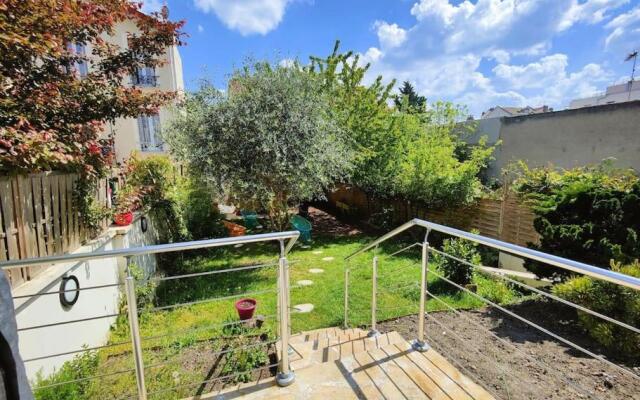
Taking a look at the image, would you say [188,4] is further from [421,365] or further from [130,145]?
[130,145]

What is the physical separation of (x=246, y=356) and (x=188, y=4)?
7134 millimetres

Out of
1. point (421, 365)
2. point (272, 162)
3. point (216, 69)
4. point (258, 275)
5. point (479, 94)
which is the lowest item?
point (258, 275)

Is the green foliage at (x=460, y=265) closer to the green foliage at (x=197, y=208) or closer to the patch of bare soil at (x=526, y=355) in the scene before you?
the patch of bare soil at (x=526, y=355)

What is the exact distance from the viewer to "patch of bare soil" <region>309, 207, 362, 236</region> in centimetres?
990

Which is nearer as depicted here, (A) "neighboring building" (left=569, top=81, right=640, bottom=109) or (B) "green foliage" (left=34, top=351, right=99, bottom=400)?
(B) "green foliage" (left=34, top=351, right=99, bottom=400)

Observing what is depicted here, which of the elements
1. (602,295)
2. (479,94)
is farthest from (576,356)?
(479,94)

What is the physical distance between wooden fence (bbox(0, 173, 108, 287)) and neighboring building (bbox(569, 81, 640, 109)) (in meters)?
23.0

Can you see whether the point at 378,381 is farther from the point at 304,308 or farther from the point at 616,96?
the point at 616,96

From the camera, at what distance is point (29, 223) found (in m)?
2.80

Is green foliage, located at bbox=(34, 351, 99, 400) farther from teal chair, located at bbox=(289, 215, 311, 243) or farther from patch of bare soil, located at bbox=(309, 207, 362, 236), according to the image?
patch of bare soil, located at bbox=(309, 207, 362, 236)

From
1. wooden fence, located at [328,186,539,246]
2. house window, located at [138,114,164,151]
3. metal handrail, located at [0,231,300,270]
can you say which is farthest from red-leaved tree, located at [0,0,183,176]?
house window, located at [138,114,164,151]

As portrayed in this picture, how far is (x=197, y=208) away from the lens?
7.58 metres

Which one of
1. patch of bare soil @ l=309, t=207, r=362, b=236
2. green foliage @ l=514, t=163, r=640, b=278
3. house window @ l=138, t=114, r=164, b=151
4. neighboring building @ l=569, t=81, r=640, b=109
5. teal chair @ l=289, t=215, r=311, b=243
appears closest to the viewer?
green foliage @ l=514, t=163, r=640, b=278

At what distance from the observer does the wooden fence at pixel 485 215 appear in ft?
21.0
